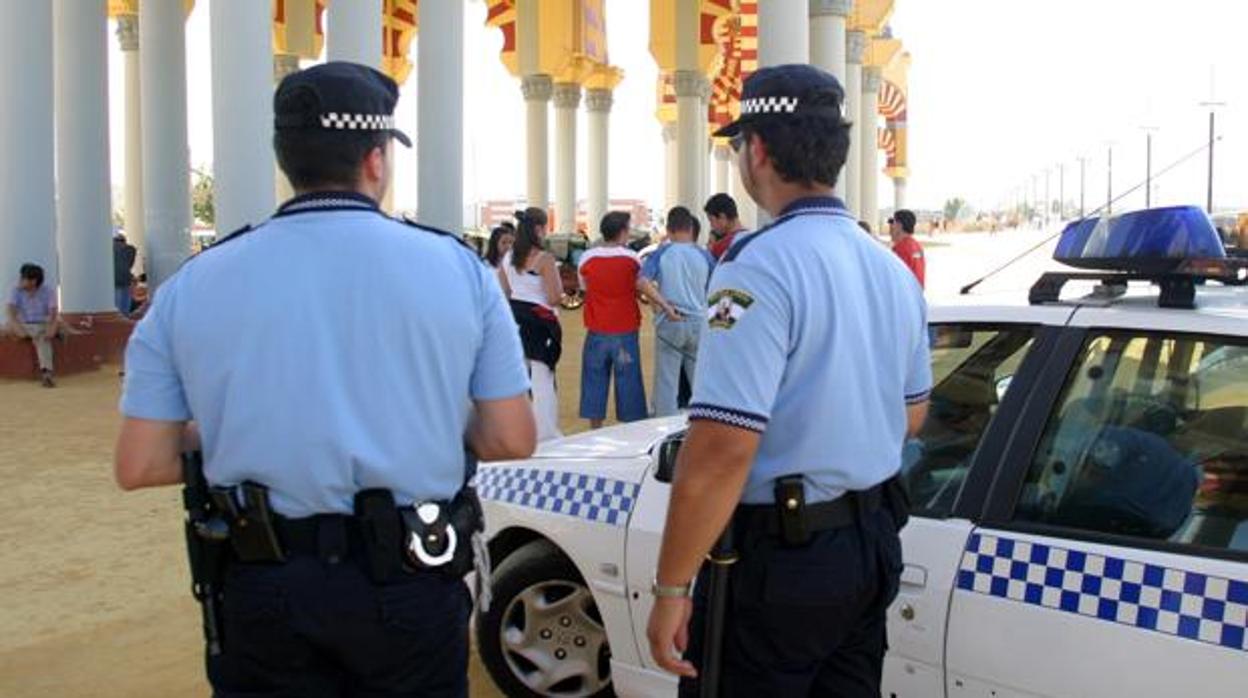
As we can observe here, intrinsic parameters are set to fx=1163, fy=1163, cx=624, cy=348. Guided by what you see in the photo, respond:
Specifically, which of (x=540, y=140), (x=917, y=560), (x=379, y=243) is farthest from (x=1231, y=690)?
(x=540, y=140)

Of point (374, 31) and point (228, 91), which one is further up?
point (374, 31)

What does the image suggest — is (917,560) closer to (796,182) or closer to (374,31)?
(796,182)

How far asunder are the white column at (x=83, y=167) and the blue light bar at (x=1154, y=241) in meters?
12.7

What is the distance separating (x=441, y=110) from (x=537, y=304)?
7.44m

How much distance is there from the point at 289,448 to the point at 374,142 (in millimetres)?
521

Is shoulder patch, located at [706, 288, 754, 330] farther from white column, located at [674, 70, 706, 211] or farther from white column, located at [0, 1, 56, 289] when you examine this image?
white column, located at [674, 70, 706, 211]

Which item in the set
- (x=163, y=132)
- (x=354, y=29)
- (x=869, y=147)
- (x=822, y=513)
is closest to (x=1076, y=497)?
(x=822, y=513)

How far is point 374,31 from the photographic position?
11.2 m

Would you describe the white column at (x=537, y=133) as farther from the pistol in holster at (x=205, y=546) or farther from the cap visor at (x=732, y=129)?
the pistol in holster at (x=205, y=546)

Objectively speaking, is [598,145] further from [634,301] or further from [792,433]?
[792,433]

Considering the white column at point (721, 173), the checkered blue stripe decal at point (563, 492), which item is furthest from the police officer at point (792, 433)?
the white column at point (721, 173)

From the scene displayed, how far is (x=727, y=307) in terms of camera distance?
2008 mm

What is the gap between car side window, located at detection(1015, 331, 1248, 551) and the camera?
101 inches

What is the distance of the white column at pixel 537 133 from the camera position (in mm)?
29688
